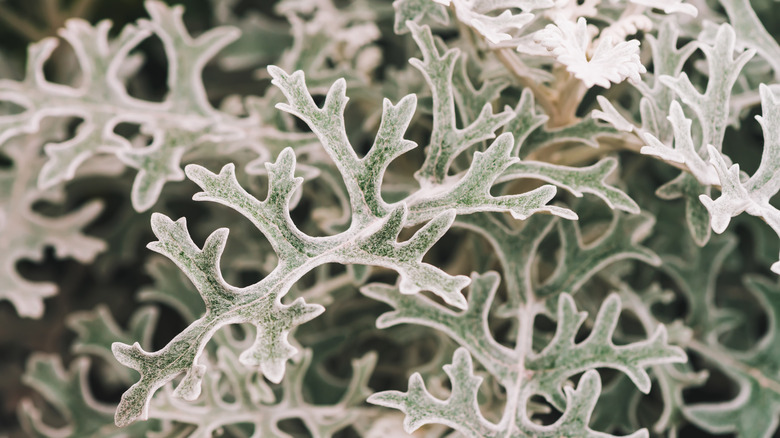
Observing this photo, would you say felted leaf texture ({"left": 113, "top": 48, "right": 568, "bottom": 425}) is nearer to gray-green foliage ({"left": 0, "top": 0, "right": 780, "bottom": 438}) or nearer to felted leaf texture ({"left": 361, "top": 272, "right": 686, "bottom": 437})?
gray-green foliage ({"left": 0, "top": 0, "right": 780, "bottom": 438})

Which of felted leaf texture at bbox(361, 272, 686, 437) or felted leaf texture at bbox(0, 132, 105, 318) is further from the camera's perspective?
felted leaf texture at bbox(0, 132, 105, 318)

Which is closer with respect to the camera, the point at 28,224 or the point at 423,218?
the point at 423,218

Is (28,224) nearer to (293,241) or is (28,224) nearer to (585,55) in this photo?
(293,241)

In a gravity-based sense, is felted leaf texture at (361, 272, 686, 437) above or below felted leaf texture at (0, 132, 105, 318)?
below

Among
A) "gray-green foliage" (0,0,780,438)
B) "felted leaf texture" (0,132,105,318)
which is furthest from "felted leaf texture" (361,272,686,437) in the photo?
"felted leaf texture" (0,132,105,318)

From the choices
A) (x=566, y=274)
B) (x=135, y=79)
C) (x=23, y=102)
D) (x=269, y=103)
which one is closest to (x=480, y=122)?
(x=566, y=274)

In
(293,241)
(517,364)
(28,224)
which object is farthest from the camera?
(28,224)

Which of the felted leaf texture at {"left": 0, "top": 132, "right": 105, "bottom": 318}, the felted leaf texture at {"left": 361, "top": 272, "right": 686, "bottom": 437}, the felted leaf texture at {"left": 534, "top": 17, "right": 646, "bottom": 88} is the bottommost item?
the felted leaf texture at {"left": 361, "top": 272, "right": 686, "bottom": 437}

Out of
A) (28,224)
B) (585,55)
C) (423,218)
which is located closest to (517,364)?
(423,218)

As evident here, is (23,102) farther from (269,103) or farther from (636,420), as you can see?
(636,420)
